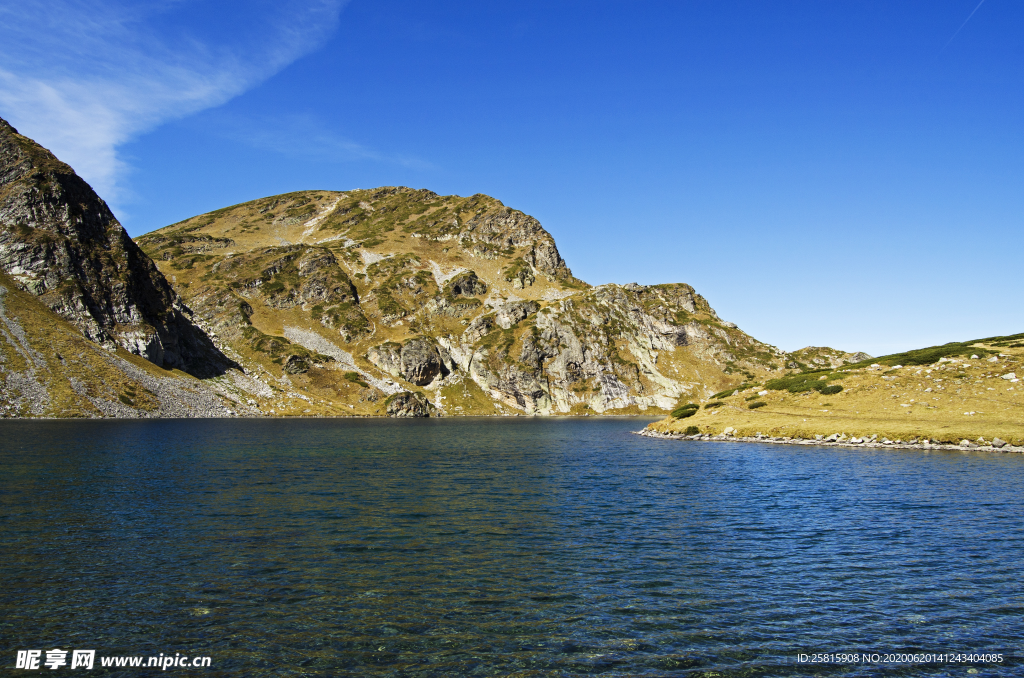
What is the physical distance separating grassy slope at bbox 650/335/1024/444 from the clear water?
29.3 metres

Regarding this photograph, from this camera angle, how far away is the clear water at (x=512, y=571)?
671 inches

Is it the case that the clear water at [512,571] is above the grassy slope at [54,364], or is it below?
below

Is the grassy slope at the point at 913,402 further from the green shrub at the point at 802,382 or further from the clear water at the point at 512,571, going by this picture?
the clear water at the point at 512,571

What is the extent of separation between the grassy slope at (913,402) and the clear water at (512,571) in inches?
1155

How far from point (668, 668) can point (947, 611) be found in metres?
11.7

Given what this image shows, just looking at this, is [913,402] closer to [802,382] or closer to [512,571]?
[802,382]

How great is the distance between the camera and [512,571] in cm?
2458

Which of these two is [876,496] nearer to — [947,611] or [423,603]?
[947,611]

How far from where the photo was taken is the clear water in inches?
671

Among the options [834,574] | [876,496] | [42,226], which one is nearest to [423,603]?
[834,574]

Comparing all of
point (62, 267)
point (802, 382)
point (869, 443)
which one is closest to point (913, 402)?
point (869, 443)

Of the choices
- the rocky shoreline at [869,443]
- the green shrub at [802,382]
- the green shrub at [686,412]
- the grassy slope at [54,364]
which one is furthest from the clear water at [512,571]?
the grassy slope at [54,364]

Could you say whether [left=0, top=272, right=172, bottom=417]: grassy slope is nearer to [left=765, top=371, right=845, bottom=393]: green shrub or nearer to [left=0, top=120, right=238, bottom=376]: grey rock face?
[left=0, top=120, right=238, bottom=376]: grey rock face

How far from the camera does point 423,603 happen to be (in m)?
20.7
